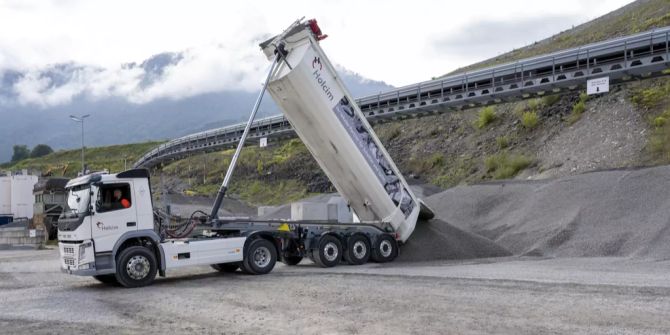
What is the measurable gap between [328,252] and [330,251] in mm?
84

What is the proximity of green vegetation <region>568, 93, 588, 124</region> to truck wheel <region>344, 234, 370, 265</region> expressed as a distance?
913 inches

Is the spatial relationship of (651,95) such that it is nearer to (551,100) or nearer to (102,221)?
(551,100)

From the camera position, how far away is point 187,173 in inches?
2849

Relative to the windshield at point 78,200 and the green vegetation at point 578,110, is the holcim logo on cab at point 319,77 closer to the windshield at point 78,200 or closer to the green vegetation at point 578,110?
the windshield at point 78,200

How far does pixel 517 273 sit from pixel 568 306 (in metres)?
4.27

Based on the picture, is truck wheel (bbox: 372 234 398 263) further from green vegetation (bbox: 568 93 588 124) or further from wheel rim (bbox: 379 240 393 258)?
green vegetation (bbox: 568 93 588 124)

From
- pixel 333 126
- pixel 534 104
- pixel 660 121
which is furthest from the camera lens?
pixel 534 104

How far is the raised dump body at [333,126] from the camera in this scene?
15.2m

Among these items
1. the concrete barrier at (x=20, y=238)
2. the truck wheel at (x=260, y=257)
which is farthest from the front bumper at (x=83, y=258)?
the concrete barrier at (x=20, y=238)

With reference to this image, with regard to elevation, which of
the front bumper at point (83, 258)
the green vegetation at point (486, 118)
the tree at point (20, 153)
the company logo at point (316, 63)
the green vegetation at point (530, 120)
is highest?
the tree at point (20, 153)

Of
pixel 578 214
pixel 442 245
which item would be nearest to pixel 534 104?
pixel 578 214

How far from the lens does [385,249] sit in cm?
1686

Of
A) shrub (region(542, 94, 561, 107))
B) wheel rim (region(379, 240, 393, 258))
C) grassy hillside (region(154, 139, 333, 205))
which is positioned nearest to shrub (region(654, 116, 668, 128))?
shrub (region(542, 94, 561, 107))

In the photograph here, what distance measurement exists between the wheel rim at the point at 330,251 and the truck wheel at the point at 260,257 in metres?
1.49
